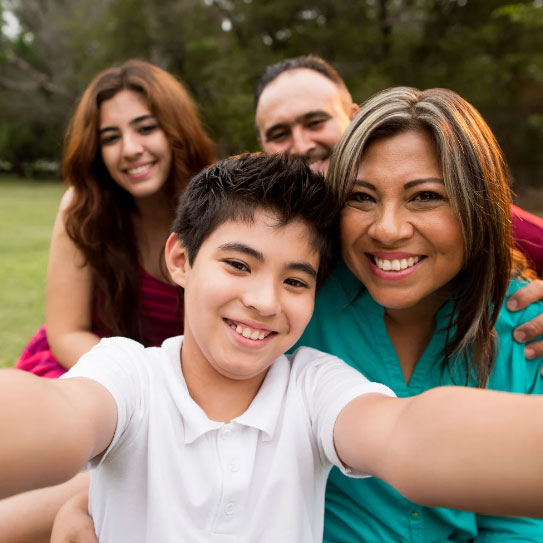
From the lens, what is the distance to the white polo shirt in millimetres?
1456

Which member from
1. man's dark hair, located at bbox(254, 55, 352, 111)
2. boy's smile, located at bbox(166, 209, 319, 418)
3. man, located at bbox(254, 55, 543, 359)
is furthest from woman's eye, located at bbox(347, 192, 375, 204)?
man's dark hair, located at bbox(254, 55, 352, 111)

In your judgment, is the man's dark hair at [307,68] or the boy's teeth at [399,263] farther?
the man's dark hair at [307,68]

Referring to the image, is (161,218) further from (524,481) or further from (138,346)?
(524,481)

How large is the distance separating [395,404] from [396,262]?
67cm

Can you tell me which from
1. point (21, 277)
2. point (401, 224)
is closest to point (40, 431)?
point (401, 224)

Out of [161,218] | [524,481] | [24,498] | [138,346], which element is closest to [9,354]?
[161,218]

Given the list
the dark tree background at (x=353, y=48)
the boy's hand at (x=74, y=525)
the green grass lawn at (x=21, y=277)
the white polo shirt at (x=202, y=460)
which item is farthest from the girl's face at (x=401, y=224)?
the dark tree background at (x=353, y=48)

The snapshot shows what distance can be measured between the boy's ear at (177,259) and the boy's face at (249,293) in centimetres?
13

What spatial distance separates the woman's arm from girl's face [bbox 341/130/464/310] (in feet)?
5.87

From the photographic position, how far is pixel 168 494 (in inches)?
57.7

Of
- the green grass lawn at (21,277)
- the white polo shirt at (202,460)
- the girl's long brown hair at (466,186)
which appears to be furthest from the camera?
the green grass lawn at (21,277)

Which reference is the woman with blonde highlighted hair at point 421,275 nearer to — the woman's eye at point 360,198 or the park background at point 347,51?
the woman's eye at point 360,198

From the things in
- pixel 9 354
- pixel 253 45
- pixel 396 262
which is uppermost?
pixel 253 45

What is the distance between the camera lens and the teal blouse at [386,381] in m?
1.81
